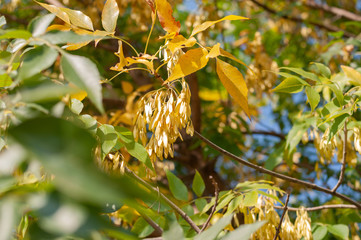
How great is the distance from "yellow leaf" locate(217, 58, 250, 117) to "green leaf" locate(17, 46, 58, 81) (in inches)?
16.4

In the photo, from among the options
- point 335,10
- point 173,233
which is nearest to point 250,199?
point 173,233

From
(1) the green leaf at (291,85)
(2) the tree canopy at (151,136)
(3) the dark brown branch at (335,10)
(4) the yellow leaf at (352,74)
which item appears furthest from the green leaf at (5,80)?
(3) the dark brown branch at (335,10)

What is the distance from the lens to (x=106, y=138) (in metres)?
0.88

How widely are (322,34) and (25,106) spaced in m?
2.96

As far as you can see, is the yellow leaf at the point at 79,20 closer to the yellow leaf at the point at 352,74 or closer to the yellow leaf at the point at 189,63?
the yellow leaf at the point at 189,63

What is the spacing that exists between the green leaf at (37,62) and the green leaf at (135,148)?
379 mm

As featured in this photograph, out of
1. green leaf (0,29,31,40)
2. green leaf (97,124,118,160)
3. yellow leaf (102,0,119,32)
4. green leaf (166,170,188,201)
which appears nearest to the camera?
green leaf (0,29,31,40)

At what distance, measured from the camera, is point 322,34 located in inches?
124

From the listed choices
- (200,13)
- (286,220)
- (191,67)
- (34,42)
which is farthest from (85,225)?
(200,13)

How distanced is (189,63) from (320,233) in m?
0.75

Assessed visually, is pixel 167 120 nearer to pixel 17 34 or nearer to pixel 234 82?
pixel 234 82

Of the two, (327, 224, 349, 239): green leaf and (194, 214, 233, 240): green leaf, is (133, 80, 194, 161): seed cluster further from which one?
(327, 224, 349, 239): green leaf

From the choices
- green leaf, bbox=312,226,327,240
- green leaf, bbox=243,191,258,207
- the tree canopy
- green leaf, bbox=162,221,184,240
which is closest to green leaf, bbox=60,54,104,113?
the tree canopy

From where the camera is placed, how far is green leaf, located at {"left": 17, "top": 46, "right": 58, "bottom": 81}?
500 millimetres
